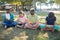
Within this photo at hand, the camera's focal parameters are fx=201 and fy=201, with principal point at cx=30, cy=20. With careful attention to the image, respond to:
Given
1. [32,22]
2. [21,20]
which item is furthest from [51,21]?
[21,20]

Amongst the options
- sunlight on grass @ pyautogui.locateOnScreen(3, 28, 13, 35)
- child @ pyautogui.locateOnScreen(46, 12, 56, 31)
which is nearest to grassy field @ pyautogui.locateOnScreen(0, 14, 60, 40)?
sunlight on grass @ pyautogui.locateOnScreen(3, 28, 13, 35)

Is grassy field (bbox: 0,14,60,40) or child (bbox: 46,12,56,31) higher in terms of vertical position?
child (bbox: 46,12,56,31)

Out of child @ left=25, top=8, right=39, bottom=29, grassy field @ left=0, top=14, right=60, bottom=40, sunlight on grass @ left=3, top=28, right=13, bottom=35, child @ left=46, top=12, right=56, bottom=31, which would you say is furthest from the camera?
child @ left=25, top=8, right=39, bottom=29

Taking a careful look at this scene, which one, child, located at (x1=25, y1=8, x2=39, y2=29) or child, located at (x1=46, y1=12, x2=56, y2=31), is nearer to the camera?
child, located at (x1=46, y1=12, x2=56, y2=31)

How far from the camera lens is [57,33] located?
301 inches

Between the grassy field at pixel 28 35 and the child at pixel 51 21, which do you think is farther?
the child at pixel 51 21

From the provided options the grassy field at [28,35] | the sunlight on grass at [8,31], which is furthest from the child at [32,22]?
the sunlight on grass at [8,31]

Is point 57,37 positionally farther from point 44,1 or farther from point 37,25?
point 44,1

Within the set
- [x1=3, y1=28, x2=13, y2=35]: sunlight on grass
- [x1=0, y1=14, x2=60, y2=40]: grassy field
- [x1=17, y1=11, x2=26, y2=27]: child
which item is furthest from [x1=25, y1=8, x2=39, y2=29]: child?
[x1=3, y1=28, x2=13, y2=35]: sunlight on grass

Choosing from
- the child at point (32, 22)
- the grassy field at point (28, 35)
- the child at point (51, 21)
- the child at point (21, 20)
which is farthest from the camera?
the child at point (21, 20)

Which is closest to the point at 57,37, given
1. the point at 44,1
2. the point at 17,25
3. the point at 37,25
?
the point at 37,25

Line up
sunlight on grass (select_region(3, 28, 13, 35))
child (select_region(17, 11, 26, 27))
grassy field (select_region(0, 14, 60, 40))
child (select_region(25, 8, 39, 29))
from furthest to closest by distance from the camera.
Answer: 1. child (select_region(17, 11, 26, 27))
2. child (select_region(25, 8, 39, 29))
3. sunlight on grass (select_region(3, 28, 13, 35))
4. grassy field (select_region(0, 14, 60, 40))

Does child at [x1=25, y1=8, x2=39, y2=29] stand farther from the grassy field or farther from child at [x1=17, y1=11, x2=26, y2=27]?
child at [x1=17, y1=11, x2=26, y2=27]

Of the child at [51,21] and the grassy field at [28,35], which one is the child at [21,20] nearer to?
the grassy field at [28,35]
